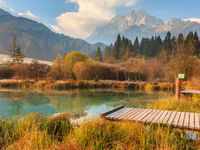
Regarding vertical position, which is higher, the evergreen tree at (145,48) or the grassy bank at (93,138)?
the evergreen tree at (145,48)

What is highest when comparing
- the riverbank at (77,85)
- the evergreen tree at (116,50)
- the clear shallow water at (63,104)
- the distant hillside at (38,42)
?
the distant hillside at (38,42)

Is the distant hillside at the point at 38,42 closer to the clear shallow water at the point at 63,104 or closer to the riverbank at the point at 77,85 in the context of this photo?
the riverbank at the point at 77,85

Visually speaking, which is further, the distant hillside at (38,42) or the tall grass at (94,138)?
the distant hillside at (38,42)

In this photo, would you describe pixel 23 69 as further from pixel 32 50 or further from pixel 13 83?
pixel 32 50

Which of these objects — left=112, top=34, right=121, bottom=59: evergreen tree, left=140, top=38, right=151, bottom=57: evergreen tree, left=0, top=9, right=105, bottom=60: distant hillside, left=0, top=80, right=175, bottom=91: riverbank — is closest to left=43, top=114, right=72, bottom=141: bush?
left=0, top=80, right=175, bottom=91: riverbank

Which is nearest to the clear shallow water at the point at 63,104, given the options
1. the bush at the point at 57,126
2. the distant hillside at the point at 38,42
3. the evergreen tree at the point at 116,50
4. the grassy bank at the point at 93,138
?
the bush at the point at 57,126

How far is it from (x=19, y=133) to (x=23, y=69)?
15423 mm

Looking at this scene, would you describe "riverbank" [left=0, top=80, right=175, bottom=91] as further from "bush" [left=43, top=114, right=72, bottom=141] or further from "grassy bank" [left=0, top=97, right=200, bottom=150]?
"grassy bank" [left=0, top=97, right=200, bottom=150]

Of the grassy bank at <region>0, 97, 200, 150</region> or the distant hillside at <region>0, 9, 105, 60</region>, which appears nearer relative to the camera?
the grassy bank at <region>0, 97, 200, 150</region>

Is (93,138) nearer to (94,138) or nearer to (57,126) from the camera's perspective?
(94,138)

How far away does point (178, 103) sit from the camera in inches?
187

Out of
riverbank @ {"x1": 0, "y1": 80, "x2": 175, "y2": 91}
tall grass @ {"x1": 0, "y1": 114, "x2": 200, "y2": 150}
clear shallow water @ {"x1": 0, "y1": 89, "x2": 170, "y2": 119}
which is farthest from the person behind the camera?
riverbank @ {"x1": 0, "y1": 80, "x2": 175, "y2": 91}

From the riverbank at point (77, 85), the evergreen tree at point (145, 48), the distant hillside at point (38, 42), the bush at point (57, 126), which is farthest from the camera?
the distant hillside at point (38, 42)

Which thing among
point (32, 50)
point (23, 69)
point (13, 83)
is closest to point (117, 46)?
point (23, 69)
